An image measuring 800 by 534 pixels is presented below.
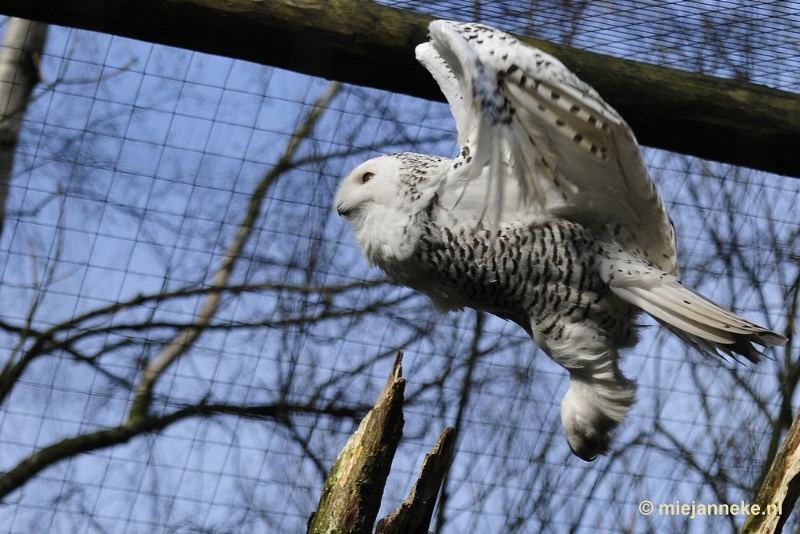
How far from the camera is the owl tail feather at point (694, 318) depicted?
4.73 ft

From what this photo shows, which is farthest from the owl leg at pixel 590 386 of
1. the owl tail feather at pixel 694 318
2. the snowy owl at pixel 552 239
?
A: the owl tail feather at pixel 694 318

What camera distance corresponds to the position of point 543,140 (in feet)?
4.94

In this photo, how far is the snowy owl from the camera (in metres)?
1.47

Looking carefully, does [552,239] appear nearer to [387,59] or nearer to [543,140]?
[543,140]

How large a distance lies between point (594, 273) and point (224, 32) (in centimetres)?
83

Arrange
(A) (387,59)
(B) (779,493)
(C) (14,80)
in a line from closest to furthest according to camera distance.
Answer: (B) (779,493), (A) (387,59), (C) (14,80)

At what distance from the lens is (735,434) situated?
2816 millimetres

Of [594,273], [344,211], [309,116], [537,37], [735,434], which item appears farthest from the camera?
[735,434]

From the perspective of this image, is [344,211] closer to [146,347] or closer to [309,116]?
[309,116]

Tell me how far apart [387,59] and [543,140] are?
1.50ft

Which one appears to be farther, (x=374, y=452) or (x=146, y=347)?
(x=146, y=347)

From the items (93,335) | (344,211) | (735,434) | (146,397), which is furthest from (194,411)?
(735,434)

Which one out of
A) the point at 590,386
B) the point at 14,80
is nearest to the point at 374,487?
the point at 590,386

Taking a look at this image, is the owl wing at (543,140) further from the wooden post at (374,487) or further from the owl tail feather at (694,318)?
the wooden post at (374,487)
